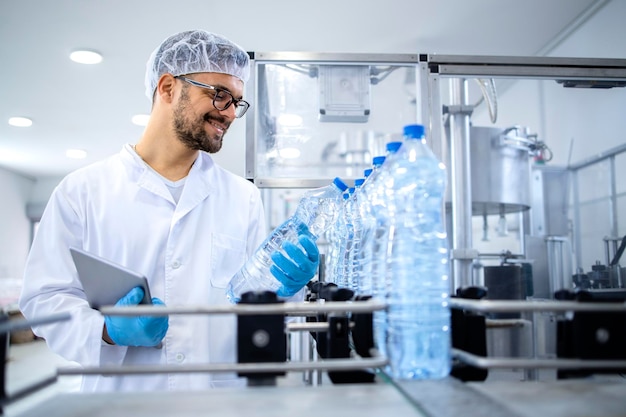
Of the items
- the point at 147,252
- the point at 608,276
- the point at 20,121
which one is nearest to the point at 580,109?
the point at 608,276

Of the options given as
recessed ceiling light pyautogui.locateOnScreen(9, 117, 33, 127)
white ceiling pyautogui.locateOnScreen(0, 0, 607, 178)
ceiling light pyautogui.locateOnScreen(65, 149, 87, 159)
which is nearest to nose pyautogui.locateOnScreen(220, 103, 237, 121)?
white ceiling pyautogui.locateOnScreen(0, 0, 607, 178)

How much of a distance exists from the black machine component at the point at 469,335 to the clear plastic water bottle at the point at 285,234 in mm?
376

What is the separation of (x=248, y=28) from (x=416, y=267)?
294 centimetres

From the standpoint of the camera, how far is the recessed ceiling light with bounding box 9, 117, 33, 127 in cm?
507

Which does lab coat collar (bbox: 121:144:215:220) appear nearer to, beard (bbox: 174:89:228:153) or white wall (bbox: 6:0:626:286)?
beard (bbox: 174:89:228:153)

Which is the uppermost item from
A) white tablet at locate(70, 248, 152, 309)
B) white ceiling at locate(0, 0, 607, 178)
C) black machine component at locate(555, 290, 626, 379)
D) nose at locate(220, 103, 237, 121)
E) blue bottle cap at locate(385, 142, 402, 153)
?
white ceiling at locate(0, 0, 607, 178)

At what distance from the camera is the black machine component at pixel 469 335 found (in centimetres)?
72

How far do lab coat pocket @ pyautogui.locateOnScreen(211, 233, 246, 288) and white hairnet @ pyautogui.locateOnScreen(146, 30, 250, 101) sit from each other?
536mm

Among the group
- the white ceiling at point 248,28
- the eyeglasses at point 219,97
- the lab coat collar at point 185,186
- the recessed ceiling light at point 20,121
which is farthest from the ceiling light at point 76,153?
the eyeglasses at point 219,97

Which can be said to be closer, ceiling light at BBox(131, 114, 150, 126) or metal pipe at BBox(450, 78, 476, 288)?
metal pipe at BBox(450, 78, 476, 288)

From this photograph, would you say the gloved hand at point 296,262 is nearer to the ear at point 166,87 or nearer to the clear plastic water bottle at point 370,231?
the clear plastic water bottle at point 370,231

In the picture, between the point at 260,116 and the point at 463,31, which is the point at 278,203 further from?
the point at 260,116

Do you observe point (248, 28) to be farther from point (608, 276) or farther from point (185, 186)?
point (608, 276)

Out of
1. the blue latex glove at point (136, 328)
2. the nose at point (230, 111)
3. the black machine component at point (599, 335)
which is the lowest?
the blue latex glove at point (136, 328)
